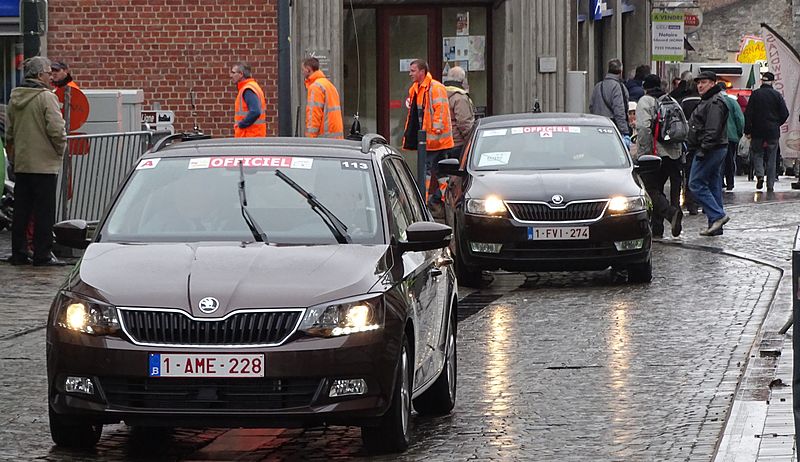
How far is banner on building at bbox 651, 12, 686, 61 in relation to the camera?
33531 millimetres

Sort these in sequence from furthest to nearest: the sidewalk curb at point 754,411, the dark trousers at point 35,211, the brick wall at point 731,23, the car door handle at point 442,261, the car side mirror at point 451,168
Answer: the brick wall at point 731,23 < the dark trousers at point 35,211 < the car side mirror at point 451,168 < the car door handle at point 442,261 < the sidewalk curb at point 754,411

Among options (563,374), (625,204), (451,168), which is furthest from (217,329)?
(451,168)

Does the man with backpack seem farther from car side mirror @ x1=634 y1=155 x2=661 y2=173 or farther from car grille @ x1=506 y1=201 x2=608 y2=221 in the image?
car grille @ x1=506 y1=201 x2=608 y2=221

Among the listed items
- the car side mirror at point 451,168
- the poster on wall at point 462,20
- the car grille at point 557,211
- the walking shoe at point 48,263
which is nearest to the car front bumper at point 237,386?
the car grille at point 557,211

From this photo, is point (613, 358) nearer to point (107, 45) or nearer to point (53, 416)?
point (53, 416)

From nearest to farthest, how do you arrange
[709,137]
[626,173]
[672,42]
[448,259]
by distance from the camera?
[448,259]
[626,173]
[709,137]
[672,42]

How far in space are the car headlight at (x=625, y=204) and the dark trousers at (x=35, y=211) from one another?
521 cm

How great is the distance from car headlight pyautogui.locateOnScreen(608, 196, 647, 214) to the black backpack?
19.8 ft

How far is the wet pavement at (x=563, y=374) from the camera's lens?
26.5ft

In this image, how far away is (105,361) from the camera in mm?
7324

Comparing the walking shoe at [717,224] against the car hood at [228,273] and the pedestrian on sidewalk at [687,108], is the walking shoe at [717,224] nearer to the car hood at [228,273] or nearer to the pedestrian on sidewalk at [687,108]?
the pedestrian on sidewalk at [687,108]

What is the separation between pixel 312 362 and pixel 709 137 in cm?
1350

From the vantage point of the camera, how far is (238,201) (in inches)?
332

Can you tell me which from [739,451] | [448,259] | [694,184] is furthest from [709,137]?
[739,451]
